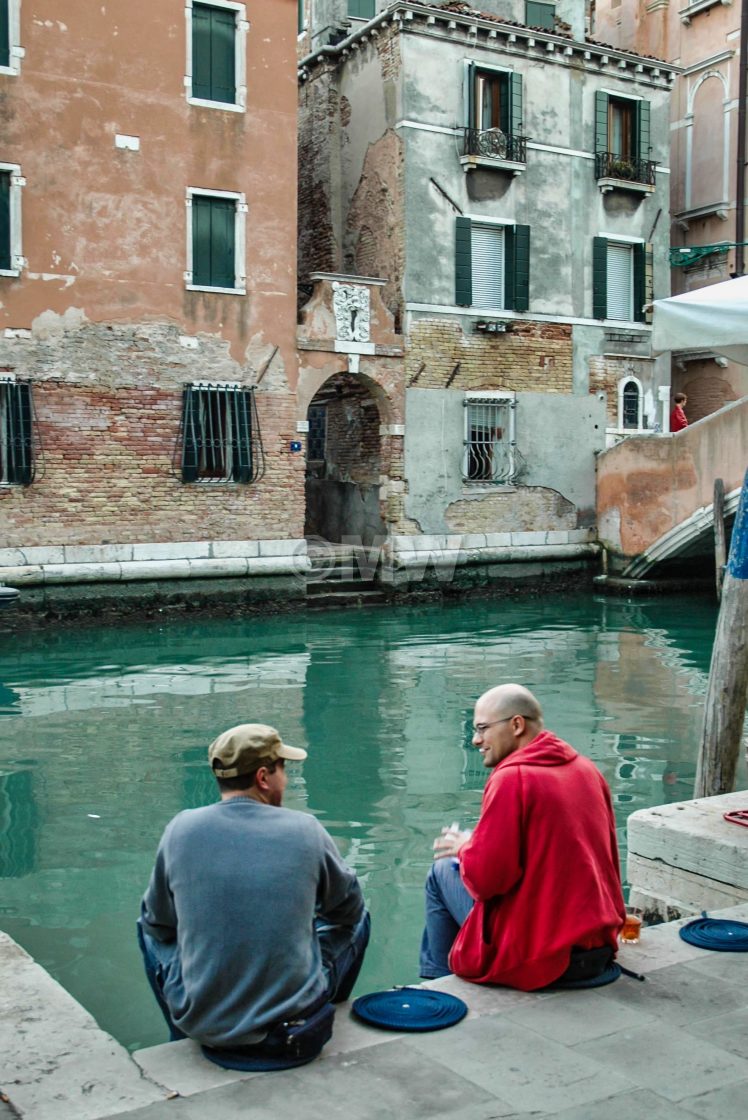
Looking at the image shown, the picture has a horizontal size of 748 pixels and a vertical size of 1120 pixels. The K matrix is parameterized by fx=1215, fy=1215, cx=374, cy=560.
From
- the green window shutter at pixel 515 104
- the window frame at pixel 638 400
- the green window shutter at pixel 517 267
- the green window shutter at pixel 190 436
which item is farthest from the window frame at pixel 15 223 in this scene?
the window frame at pixel 638 400

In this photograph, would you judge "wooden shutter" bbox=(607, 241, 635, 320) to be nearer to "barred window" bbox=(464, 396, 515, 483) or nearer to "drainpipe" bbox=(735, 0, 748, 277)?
"drainpipe" bbox=(735, 0, 748, 277)

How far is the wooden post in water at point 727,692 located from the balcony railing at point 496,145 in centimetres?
1466

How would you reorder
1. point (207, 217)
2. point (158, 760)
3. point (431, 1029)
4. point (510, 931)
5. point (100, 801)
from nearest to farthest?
point (431, 1029), point (510, 931), point (100, 801), point (158, 760), point (207, 217)

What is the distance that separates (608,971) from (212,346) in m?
14.3

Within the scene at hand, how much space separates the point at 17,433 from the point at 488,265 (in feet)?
27.0

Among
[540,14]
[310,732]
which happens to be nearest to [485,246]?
[540,14]

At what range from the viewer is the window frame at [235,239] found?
1656 centimetres

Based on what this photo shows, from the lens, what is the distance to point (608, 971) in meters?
3.53

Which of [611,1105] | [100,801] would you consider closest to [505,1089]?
[611,1105]

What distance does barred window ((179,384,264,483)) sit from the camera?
16750 millimetres

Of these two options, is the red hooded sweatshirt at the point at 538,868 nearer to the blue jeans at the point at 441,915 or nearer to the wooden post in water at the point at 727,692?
the blue jeans at the point at 441,915

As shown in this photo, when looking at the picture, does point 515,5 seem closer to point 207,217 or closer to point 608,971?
point 207,217

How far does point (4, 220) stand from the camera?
15.2 metres

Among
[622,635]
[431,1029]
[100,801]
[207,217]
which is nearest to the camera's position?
[431,1029]
